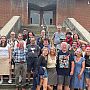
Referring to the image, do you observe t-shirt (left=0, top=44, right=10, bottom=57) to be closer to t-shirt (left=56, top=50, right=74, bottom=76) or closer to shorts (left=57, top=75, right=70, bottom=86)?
t-shirt (left=56, top=50, right=74, bottom=76)

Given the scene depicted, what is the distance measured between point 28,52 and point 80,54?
1.59 metres

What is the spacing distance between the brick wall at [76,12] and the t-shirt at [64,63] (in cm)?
1875

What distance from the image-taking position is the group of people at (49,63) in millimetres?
10281

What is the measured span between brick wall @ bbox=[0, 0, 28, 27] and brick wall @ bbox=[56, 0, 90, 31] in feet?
9.12

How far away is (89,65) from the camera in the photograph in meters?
10.6

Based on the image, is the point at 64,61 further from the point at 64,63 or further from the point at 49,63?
the point at 49,63

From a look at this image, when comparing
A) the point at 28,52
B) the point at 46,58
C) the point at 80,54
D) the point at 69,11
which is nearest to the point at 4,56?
the point at 28,52

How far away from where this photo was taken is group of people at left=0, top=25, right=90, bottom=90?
1028 centimetres

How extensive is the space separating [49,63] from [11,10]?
1873 cm

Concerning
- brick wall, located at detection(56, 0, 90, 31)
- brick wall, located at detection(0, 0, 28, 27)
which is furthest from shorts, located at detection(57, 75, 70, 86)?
brick wall, located at detection(56, 0, 90, 31)

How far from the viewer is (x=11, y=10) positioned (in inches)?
1124

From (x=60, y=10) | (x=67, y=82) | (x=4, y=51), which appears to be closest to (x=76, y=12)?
(x=60, y=10)

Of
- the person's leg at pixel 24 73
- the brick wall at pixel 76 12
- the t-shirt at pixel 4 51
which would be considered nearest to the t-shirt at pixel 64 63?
the person's leg at pixel 24 73

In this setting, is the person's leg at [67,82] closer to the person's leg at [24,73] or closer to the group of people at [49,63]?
the group of people at [49,63]
